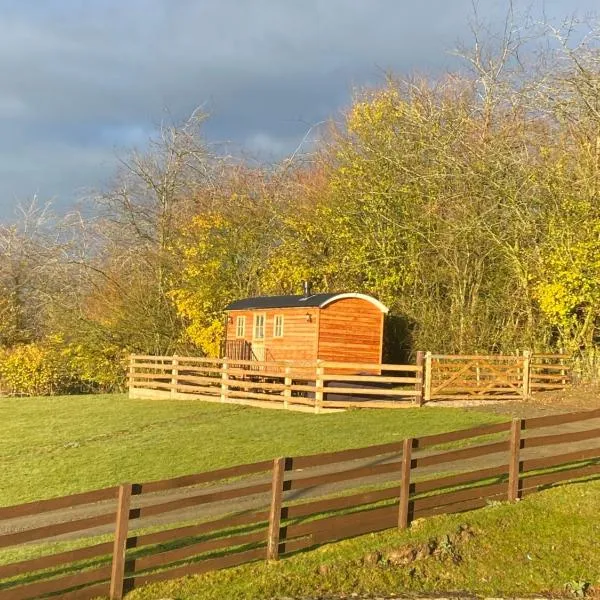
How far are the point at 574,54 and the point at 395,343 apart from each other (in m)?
12.1

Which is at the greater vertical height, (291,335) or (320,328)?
(320,328)

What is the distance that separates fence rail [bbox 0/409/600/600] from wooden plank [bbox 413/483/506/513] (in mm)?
14

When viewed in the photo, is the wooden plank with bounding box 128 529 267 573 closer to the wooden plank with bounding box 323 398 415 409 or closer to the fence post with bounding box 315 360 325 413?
the fence post with bounding box 315 360 325 413

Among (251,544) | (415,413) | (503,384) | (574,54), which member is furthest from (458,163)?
(251,544)

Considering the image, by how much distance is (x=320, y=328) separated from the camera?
22.2 m

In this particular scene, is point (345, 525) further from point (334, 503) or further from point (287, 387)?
point (287, 387)

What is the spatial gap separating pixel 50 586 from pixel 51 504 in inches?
25.0

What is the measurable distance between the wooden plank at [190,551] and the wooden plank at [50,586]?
12.9 inches

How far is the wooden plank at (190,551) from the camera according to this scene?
6.11 m

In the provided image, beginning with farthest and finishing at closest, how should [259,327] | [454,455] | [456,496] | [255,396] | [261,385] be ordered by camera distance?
[259,327]
[255,396]
[261,385]
[456,496]
[454,455]

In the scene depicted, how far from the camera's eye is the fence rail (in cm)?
582

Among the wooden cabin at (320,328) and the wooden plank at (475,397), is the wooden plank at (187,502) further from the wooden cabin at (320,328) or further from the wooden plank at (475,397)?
the wooden cabin at (320,328)

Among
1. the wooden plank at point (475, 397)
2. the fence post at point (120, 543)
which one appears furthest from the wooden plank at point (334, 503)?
the wooden plank at point (475, 397)

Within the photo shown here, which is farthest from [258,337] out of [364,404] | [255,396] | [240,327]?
[364,404]
